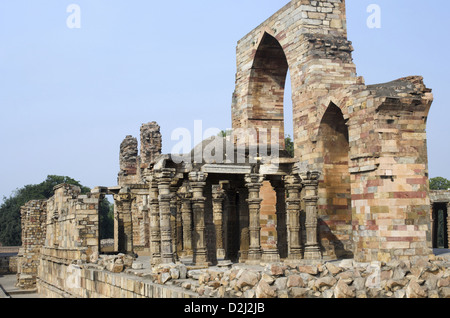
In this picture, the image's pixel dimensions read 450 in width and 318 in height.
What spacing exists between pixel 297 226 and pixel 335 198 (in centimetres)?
308

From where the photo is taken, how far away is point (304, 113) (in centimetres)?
1844

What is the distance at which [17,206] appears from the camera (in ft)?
206

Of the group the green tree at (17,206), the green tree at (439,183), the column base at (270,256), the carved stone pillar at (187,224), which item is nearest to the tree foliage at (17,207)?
the green tree at (17,206)

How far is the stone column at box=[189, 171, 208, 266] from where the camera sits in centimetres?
1361

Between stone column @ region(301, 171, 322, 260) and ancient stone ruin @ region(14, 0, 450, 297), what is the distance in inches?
1.1

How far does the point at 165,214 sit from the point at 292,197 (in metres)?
3.58

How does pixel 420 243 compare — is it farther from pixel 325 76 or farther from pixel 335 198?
pixel 325 76

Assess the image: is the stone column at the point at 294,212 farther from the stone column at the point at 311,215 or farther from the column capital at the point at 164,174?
the column capital at the point at 164,174

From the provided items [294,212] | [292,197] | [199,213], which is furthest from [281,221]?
[199,213]
